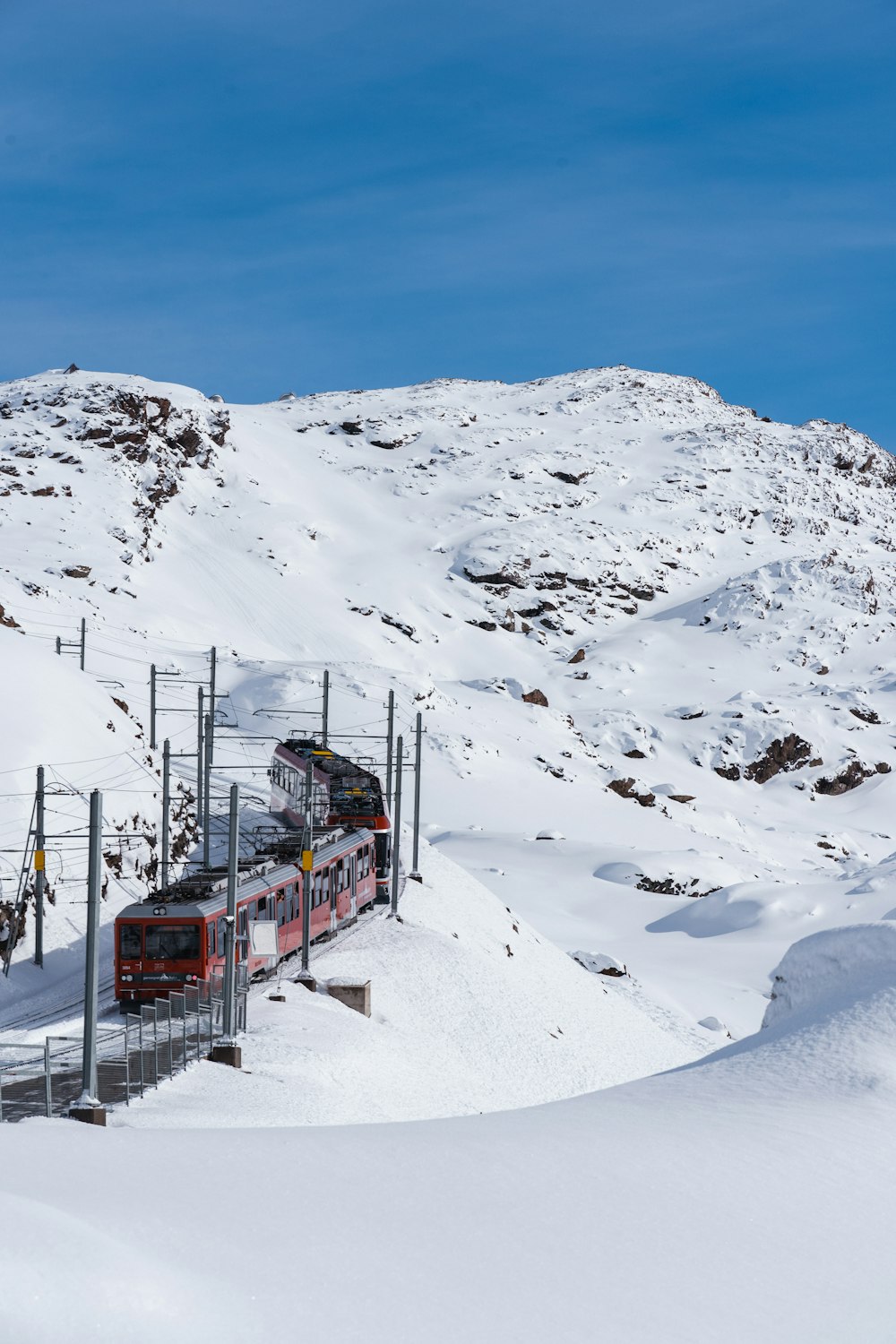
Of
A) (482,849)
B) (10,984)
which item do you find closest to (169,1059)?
(10,984)

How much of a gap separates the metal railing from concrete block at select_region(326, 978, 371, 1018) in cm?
274

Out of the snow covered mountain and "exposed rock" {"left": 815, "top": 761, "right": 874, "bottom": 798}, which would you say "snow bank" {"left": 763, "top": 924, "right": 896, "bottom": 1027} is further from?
"exposed rock" {"left": 815, "top": 761, "right": 874, "bottom": 798}

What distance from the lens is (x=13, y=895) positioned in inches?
1417

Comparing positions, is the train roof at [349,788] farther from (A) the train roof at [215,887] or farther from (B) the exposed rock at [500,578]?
(B) the exposed rock at [500,578]

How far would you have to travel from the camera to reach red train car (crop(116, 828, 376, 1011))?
29.6 metres

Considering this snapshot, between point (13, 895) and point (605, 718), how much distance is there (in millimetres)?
72637

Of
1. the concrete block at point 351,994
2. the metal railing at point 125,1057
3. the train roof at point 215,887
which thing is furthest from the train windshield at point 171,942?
the concrete block at point 351,994

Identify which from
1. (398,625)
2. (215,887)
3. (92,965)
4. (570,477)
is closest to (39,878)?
(215,887)

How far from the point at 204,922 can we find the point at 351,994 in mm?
4456

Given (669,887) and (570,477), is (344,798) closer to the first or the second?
(669,887)

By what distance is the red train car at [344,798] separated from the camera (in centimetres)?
4428

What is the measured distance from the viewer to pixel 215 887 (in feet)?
105

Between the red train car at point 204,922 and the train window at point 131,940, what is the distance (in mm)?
20

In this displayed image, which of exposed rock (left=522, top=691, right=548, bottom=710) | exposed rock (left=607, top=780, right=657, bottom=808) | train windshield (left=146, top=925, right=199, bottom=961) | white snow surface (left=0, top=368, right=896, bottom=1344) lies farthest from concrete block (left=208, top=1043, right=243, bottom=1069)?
exposed rock (left=522, top=691, right=548, bottom=710)
